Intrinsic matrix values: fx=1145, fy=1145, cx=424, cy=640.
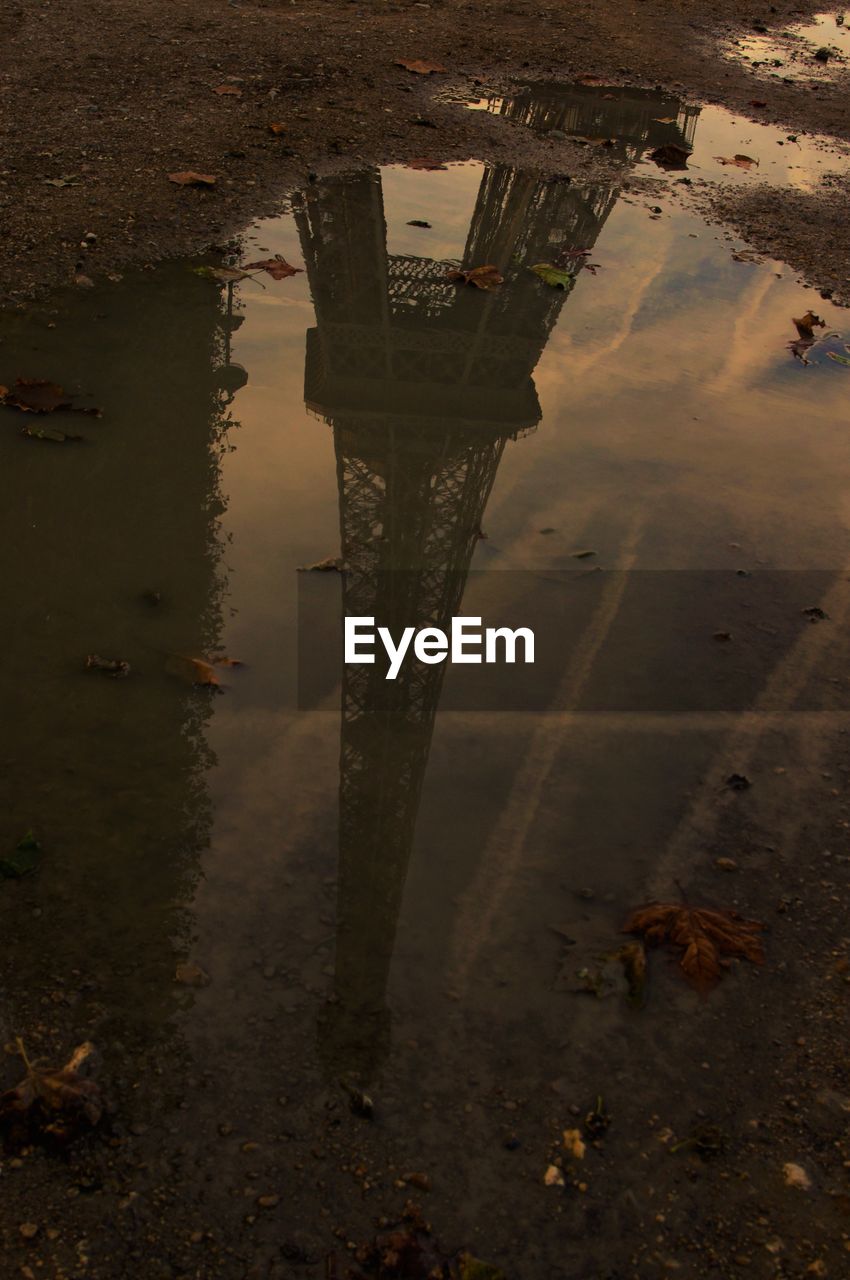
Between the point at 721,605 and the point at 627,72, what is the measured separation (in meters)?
12.1

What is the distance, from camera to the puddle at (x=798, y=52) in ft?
56.2

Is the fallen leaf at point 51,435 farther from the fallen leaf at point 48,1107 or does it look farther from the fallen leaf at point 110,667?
the fallen leaf at point 48,1107

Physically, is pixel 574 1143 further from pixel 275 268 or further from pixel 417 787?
pixel 275 268

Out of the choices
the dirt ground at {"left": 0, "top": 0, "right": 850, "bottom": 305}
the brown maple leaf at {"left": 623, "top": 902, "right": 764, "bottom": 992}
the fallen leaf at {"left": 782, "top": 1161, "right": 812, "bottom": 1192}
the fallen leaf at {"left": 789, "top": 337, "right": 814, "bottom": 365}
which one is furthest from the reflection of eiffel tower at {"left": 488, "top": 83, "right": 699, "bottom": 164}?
the fallen leaf at {"left": 782, "top": 1161, "right": 812, "bottom": 1192}

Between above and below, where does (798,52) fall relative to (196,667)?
below

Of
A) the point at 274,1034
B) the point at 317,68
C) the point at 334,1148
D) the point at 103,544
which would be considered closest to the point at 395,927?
the point at 274,1034

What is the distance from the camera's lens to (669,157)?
491 inches

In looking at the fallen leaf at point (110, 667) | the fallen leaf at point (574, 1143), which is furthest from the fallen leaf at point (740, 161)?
the fallen leaf at point (574, 1143)

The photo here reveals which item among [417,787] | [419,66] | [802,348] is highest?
[419,66]

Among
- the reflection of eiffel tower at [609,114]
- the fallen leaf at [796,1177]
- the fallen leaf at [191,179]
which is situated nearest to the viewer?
the fallen leaf at [796,1177]

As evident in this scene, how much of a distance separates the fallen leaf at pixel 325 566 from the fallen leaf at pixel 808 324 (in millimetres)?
4973

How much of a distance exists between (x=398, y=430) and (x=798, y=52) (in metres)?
14.9

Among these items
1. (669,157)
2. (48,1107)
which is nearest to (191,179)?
(669,157)

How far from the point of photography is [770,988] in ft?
12.8
